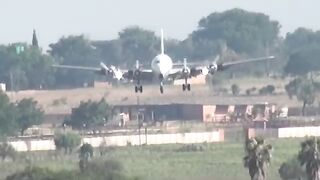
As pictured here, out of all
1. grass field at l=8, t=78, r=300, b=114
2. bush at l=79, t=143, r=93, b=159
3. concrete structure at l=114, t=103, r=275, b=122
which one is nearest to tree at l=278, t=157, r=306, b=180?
bush at l=79, t=143, r=93, b=159

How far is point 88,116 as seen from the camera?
167 metres

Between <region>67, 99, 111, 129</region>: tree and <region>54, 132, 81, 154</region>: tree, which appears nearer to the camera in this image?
<region>54, 132, 81, 154</region>: tree

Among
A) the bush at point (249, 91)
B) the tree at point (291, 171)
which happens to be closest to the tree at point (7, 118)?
the bush at point (249, 91)

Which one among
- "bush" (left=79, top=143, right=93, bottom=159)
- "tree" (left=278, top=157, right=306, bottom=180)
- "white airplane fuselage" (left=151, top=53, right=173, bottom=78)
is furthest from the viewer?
"bush" (left=79, top=143, right=93, bottom=159)

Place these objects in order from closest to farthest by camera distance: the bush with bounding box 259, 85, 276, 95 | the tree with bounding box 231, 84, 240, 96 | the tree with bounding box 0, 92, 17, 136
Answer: the tree with bounding box 0, 92, 17, 136 → the bush with bounding box 259, 85, 276, 95 → the tree with bounding box 231, 84, 240, 96

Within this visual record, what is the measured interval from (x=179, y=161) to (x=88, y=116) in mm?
37918

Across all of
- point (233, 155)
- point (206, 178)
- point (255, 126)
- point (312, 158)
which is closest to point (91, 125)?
point (255, 126)

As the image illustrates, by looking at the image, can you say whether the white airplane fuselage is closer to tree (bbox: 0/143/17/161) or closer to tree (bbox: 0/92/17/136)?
tree (bbox: 0/143/17/161)

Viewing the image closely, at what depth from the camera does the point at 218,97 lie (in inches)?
7426

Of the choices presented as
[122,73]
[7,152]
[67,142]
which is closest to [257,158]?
[122,73]

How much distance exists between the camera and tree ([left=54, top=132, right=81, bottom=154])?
A: 5512 inches

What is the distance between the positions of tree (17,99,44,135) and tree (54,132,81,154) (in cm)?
1415

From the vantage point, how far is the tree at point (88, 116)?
16625cm

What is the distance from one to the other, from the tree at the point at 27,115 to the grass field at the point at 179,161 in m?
20.8
